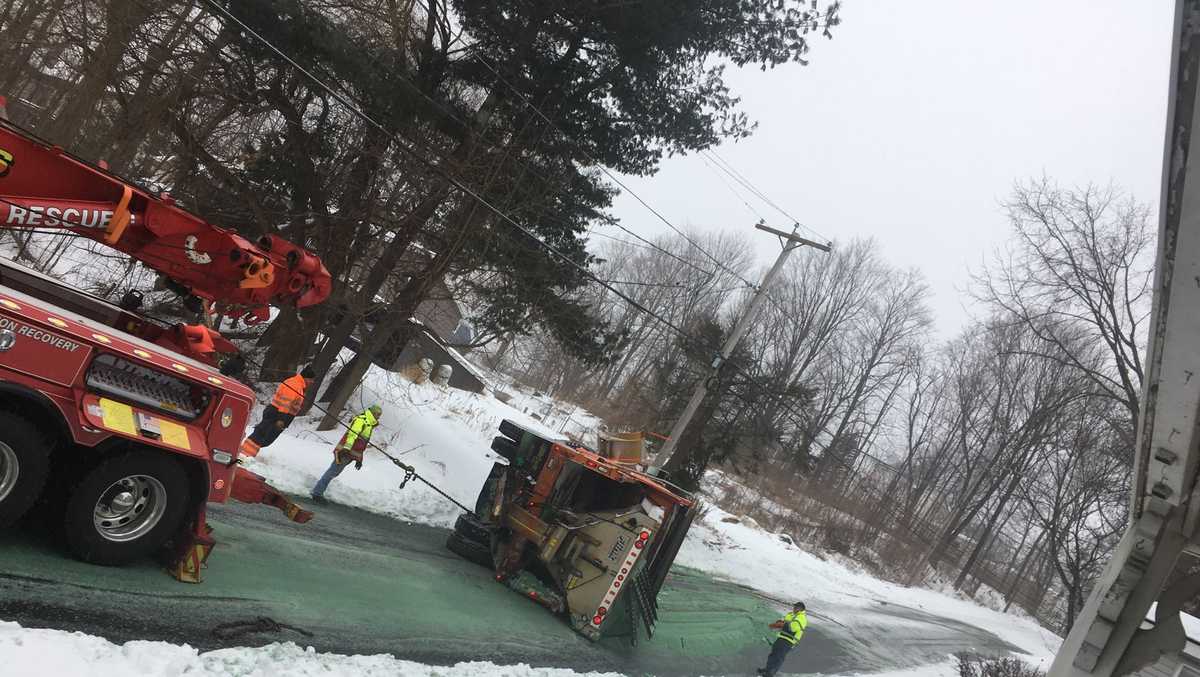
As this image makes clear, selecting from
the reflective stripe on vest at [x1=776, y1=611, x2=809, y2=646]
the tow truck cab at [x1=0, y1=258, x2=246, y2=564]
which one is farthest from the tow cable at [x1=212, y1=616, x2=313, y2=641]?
the reflective stripe on vest at [x1=776, y1=611, x2=809, y2=646]

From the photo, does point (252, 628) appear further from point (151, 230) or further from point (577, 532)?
point (577, 532)

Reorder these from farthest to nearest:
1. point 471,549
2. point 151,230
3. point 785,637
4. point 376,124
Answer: point 785,637
point 471,549
point 376,124
point 151,230

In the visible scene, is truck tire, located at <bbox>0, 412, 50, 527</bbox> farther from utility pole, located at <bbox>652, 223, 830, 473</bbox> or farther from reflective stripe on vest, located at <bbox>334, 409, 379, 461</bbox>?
utility pole, located at <bbox>652, 223, 830, 473</bbox>

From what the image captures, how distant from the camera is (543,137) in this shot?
14.8 meters

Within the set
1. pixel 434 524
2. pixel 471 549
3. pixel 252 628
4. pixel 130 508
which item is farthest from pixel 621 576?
pixel 130 508

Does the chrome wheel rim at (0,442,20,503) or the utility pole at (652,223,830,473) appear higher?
the utility pole at (652,223,830,473)

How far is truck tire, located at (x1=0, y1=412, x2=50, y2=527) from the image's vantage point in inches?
188

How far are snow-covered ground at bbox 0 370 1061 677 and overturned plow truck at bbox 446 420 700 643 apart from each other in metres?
1.90

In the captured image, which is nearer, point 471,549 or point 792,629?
point 471,549

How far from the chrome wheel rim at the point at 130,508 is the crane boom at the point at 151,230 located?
68.4 inches

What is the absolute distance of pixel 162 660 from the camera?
481 centimetres

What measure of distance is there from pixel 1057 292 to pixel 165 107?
72.4 ft

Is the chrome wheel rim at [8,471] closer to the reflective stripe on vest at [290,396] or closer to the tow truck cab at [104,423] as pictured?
the tow truck cab at [104,423]

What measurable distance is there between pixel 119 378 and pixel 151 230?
121cm
